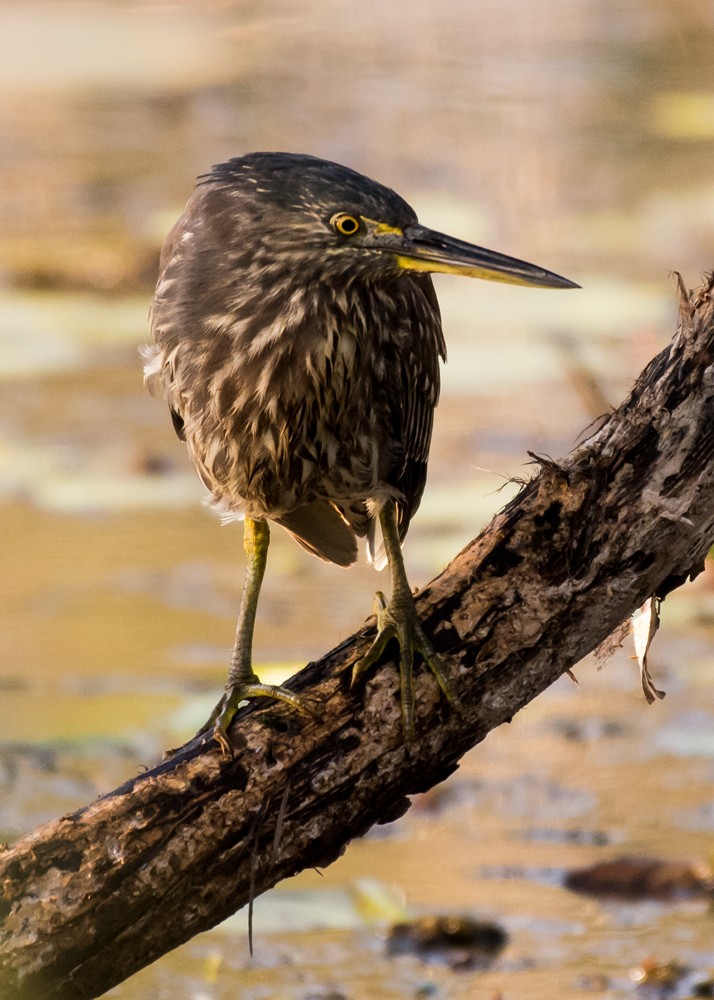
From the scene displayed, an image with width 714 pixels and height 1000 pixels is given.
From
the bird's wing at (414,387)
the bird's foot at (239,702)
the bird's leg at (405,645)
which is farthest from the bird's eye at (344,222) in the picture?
the bird's foot at (239,702)

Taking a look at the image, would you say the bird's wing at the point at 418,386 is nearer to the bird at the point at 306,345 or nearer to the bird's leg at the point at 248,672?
the bird at the point at 306,345

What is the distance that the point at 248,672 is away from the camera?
3.59m

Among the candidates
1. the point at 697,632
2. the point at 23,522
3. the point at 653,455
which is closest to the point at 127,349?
the point at 23,522

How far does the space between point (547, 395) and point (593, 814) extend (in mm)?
2845

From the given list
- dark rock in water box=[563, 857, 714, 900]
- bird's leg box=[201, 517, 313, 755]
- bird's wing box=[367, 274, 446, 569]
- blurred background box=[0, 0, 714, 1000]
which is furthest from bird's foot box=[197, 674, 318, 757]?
dark rock in water box=[563, 857, 714, 900]

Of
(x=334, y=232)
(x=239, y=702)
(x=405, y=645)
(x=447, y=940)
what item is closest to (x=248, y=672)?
(x=239, y=702)

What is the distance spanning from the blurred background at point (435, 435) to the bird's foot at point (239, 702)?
27.0 inches

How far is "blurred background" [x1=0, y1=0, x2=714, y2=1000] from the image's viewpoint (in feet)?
13.1

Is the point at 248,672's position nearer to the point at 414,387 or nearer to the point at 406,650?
the point at 406,650

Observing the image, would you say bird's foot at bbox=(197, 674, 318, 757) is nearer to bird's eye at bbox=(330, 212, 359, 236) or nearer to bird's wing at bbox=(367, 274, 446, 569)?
bird's wing at bbox=(367, 274, 446, 569)

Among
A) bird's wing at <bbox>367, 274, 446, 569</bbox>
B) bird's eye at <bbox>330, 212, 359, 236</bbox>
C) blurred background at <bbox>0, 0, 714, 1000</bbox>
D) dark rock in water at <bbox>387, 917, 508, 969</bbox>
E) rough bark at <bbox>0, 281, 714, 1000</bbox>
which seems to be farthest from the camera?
blurred background at <bbox>0, 0, 714, 1000</bbox>

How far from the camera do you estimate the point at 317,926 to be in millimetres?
3914

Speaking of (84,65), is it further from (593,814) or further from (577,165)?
(593,814)

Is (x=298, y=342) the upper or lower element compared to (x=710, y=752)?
upper
